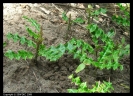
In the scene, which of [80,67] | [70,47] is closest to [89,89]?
[80,67]

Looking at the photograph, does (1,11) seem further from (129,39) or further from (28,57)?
(129,39)

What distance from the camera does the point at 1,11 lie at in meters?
3.30

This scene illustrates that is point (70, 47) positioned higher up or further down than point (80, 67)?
higher up

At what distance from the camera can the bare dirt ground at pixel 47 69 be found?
2.61m

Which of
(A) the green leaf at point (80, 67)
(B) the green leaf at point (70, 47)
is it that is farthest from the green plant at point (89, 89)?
(B) the green leaf at point (70, 47)

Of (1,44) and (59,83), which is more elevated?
(1,44)

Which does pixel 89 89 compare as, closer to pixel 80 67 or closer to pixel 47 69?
pixel 80 67

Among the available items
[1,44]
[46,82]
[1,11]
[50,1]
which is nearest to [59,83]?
[46,82]

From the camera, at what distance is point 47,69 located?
2795 millimetres

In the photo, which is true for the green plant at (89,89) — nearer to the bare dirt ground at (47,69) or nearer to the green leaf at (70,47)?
the bare dirt ground at (47,69)

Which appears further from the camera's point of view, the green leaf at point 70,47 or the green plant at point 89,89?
the green leaf at point 70,47

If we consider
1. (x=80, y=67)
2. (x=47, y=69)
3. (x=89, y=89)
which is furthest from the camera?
(x=47, y=69)

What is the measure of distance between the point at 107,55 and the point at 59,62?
52 cm

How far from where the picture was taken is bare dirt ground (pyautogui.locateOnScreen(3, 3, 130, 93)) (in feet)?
8.56
